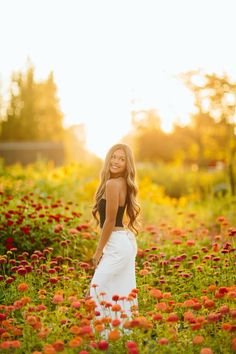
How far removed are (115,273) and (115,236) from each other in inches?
11.9

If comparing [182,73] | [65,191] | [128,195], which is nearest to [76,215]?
[128,195]

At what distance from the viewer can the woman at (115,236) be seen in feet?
14.3

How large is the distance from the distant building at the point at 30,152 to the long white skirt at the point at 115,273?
84.2ft

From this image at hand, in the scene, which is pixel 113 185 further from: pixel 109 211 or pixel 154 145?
pixel 154 145

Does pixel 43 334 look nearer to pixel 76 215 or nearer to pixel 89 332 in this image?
pixel 89 332

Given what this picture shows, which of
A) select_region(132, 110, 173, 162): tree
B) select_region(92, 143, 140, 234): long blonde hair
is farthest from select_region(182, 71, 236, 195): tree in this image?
select_region(132, 110, 173, 162): tree

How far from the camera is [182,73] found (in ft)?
57.7

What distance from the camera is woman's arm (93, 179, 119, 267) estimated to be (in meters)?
4.35

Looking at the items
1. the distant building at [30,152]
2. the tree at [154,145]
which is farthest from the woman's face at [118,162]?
the tree at [154,145]

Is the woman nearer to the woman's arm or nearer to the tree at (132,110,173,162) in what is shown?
the woman's arm

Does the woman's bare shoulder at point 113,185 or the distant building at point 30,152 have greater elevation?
the distant building at point 30,152

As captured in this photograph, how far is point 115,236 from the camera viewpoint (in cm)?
445

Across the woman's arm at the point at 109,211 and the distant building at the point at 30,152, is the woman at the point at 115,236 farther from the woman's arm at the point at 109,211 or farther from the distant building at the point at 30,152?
the distant building at the point at 30,152

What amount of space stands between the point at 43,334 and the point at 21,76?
125ft
